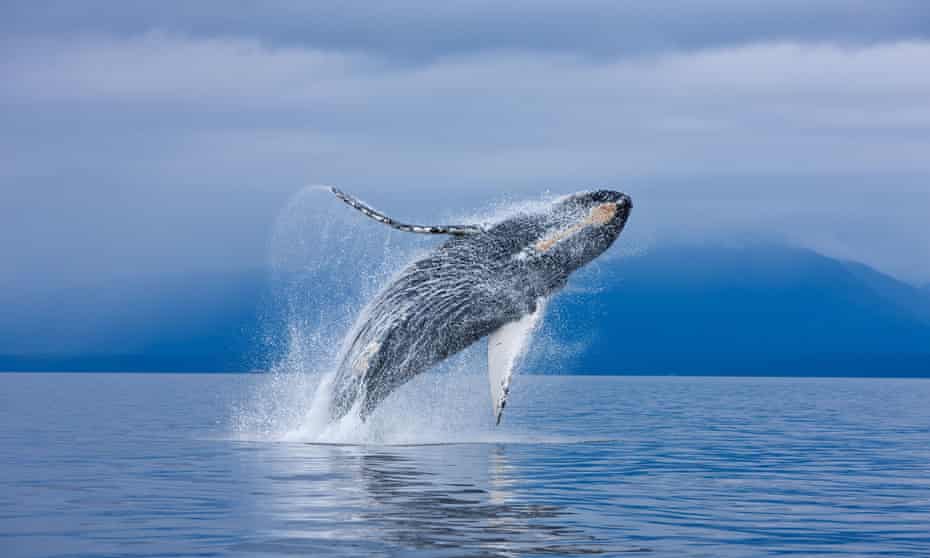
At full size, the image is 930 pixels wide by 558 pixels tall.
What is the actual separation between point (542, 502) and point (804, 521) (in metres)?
2.87

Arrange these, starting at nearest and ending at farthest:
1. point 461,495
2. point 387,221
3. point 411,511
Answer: point 411,511 → point 461,495 → point 387,221

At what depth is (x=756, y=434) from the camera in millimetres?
29781

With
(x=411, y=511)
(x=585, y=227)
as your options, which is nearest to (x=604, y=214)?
(x=585, y=227)

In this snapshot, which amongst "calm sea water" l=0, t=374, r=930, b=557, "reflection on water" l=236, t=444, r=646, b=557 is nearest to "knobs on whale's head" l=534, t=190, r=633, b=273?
"calm sea water" l=0, t=374, r=930, b=557

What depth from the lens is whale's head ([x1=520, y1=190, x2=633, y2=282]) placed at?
20.1m

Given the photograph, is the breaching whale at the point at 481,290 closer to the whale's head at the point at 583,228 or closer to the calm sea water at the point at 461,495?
the whale's head at the point at 583,228

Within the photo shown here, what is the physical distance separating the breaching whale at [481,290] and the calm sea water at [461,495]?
1471 mm

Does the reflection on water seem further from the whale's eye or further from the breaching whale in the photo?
the whale's eye

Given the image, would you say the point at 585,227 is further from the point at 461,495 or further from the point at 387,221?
the point at 461,495

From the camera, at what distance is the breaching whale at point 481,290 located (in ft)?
66.1

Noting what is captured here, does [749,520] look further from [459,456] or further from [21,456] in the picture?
[21,456]

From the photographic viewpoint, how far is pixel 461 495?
14688 mm

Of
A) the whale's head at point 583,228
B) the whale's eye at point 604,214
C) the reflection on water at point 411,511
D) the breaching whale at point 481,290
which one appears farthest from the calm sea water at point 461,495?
the whale's eye at point 604,214

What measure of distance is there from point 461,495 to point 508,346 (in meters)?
6.18
